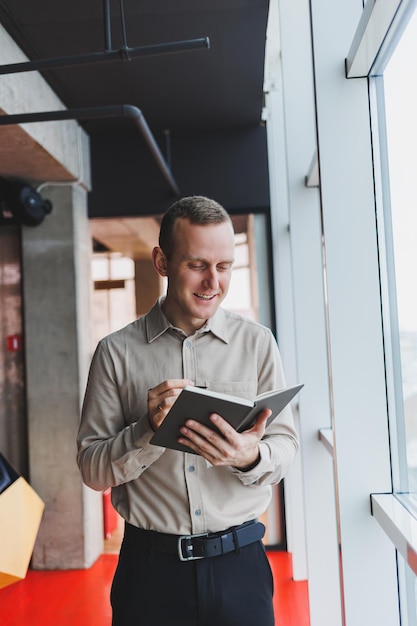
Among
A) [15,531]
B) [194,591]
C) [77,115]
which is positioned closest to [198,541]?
[194,591]

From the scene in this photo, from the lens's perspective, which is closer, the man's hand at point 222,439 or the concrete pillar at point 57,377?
the man's hand at point 222,439

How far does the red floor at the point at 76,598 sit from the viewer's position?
3.96 m

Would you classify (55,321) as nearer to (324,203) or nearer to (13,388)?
(13,388)

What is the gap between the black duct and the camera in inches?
187

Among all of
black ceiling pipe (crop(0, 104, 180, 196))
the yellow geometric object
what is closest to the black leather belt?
black ceiling pipe (crop(0, 104, 180, 196))

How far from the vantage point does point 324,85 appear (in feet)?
6.82

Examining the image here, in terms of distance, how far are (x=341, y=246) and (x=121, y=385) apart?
840mm

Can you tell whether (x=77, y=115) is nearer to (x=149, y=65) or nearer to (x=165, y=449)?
(x=149, y=65)

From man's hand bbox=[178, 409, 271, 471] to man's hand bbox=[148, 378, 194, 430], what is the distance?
67 mm

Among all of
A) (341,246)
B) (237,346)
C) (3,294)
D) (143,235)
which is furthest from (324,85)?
(143,235)

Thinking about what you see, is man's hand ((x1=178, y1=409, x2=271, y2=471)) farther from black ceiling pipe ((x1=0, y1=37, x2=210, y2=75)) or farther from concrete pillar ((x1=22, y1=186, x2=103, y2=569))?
concrete pillar ((x1=22, y1=186, x2=103, y2=569))

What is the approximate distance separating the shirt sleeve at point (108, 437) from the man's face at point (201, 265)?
304mm

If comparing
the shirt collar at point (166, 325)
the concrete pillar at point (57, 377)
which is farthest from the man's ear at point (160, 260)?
the concrete pillar at point (57, 377)

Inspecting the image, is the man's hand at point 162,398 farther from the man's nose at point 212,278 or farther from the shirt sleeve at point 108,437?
the man's nose at point 212,278
